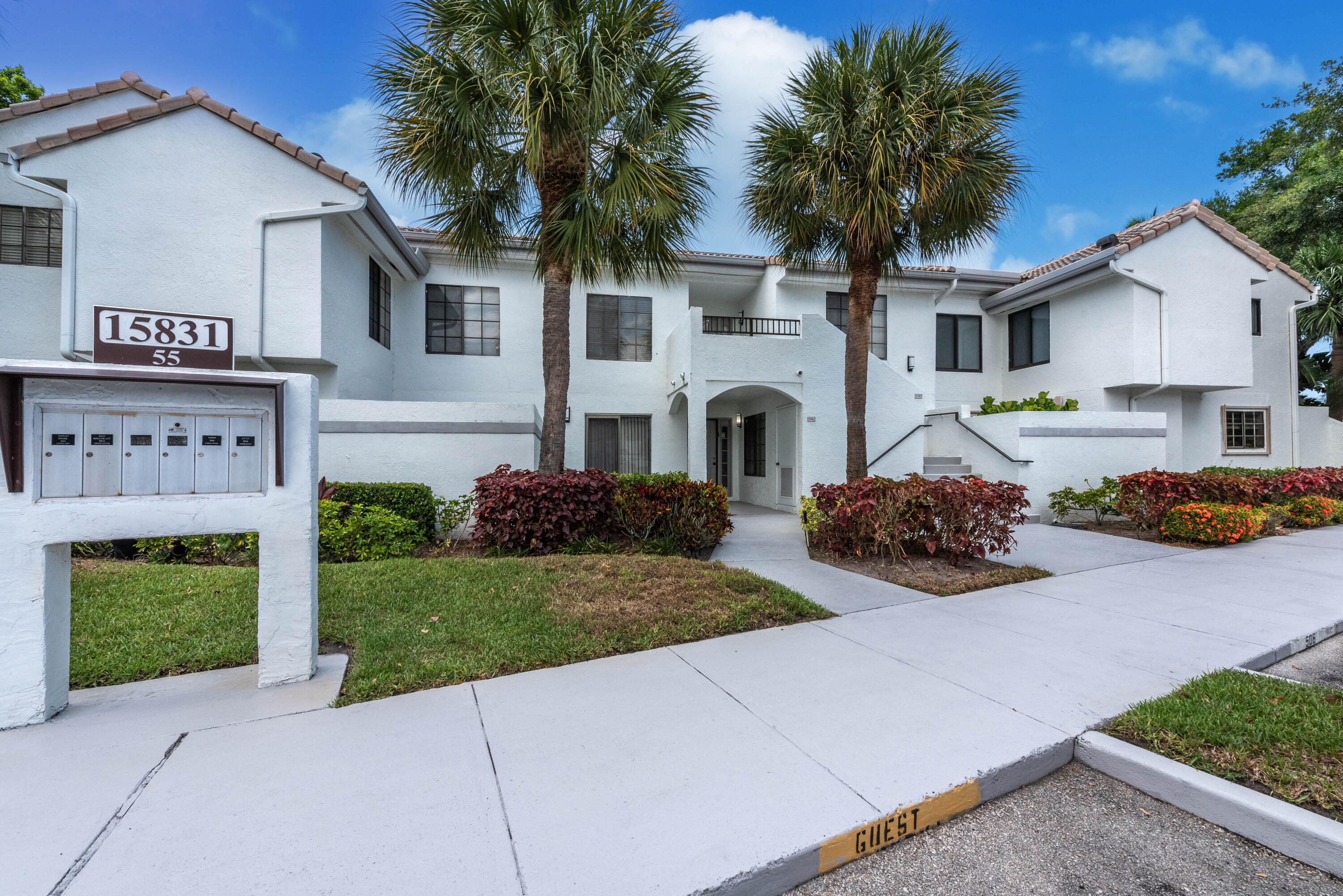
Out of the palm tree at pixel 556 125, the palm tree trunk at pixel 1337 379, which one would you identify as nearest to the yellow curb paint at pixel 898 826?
the palm tree at pixel 556 125

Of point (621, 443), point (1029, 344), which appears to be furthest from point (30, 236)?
point (1029, 344)

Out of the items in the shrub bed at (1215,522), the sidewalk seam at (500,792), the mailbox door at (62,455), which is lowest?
the sidewalk seam at (500,792)

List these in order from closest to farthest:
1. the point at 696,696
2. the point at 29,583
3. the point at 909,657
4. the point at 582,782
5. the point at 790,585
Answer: the point at 582,782 < the point at 29,583 < the point at 696,696 < the point at 909,657 < the point at 790,585

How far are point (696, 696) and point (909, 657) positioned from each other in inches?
68.1

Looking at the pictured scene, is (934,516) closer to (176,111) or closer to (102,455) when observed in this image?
(102,455)

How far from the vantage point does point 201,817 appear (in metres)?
2.39

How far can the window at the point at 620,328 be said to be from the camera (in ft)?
44.2

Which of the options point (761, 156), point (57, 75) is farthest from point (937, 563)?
point (57, 75)

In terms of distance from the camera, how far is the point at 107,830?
2.31 m

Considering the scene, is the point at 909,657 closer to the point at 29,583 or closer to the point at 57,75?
the point at 29,583

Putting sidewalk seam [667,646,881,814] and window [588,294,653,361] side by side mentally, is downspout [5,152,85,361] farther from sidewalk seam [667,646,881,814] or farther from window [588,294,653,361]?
sidewalk seam [667,646,881,814]

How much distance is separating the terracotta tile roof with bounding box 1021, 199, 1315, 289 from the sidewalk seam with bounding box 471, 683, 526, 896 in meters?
15.2

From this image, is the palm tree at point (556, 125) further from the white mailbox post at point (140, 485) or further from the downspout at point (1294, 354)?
the downspout at point (1294, 354)

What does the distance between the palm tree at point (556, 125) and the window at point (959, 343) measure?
999 cm
